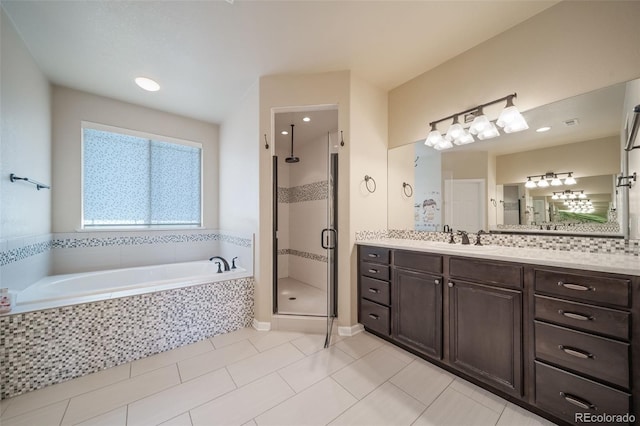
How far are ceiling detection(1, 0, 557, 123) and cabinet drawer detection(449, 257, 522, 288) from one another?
5.84 ft

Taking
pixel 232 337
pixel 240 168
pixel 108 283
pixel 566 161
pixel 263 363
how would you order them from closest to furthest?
pixel 566 161
pixel 263 363
pixel 232 337
pixel 108 283
pixel 240 168

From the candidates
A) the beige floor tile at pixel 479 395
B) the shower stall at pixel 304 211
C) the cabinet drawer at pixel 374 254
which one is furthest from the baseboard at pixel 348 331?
the beige floor tile at pixel 479 395

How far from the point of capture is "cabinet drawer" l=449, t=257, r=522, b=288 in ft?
4.61

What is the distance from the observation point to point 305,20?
174 cm

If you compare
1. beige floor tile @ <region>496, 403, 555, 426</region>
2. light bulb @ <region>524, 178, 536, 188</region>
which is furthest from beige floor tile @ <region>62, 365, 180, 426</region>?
light bulb @ <region>524, 178, 536, 188</region>

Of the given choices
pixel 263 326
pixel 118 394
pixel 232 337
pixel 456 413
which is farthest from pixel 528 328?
pixel 118 394

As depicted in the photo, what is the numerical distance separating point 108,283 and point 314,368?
2.56 meters

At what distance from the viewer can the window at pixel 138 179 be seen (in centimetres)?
281

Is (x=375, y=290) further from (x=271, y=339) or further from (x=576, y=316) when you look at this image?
(x=576, y=316)

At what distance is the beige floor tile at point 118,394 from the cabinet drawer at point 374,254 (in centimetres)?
177

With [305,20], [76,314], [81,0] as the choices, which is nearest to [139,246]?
[76,314]

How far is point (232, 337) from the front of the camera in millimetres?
2271

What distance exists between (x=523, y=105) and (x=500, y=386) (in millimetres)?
1972

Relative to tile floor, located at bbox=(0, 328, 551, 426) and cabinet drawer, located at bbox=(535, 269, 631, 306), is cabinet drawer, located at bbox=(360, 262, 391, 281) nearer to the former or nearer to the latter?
tile floor, located at bbox=(0, 328, 551, 426)
